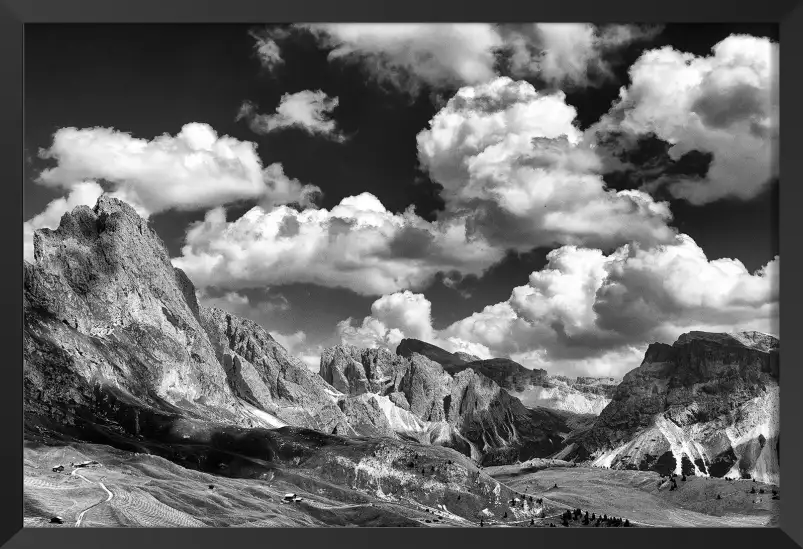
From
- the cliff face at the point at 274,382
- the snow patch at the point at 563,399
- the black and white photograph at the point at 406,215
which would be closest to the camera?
the black and white photograph at the point at 406,215

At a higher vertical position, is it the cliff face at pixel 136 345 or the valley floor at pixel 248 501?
the cliff face at pixel 136 345

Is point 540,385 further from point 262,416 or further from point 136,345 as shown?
point 136,345

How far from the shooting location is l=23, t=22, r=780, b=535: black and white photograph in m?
24.5

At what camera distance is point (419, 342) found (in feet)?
143

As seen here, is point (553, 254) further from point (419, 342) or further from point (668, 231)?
point (419, 342)

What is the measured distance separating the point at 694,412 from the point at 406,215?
57.2 m

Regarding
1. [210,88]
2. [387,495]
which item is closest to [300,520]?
[387,495]

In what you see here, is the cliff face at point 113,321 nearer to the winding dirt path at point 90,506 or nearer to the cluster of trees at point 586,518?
the winding dirt path at point 90,506

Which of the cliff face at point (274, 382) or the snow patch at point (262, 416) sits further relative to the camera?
the cliff face at point (274, 382)
